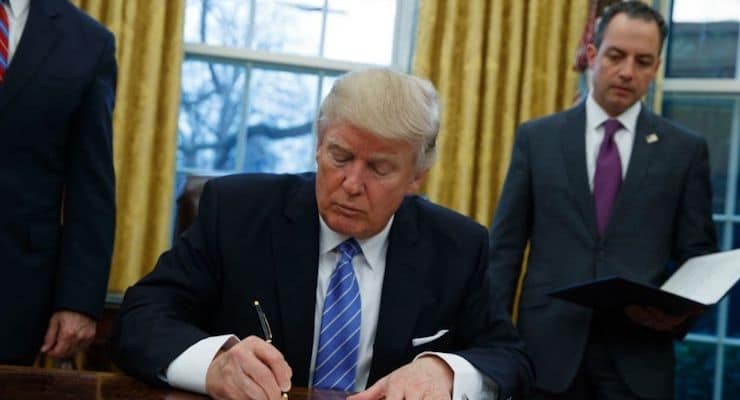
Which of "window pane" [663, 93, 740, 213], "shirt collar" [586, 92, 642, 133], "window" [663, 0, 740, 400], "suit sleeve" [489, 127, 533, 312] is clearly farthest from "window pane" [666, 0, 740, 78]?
"suit sleeve" [489, 127, 533, 312]

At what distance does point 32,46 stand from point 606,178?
1.91m

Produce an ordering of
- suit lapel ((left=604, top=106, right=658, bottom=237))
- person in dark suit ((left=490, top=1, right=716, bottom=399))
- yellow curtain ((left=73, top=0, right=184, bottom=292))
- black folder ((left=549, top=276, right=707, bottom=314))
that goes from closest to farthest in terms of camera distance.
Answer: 1. black folder ((left=549, top=276, right=707, bottom=314))
2. person in dark suit ((left=490, top=1, right=716, bottom=399))
3. suit lapel ((left=604, top=106, right=658, bottom=237))
4. yellow curtain ((left=73, top=0, right=184, bottom=292))

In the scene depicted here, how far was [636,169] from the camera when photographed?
11.1 ft

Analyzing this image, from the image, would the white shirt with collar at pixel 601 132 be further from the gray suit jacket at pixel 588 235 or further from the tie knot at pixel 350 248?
the tie knot at pixel 350 248

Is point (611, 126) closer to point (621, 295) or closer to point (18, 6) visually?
point (621, 295)

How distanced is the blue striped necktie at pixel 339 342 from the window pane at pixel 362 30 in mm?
3037

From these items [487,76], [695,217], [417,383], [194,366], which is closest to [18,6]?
[194,366]

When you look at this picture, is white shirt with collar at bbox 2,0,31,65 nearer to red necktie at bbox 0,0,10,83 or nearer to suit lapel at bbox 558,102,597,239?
red necktie at bbox 0,0,10,83

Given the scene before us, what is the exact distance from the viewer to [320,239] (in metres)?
2.24

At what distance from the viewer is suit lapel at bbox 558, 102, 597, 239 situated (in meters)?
3.37

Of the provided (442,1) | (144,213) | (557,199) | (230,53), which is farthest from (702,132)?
(144,213)

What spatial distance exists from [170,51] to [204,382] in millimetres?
2877

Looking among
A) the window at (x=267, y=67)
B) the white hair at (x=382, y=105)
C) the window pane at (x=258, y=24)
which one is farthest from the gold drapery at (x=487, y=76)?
the white hair at (x=382, y=105)

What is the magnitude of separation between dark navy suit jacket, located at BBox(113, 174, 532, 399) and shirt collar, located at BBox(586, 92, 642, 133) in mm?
1287
